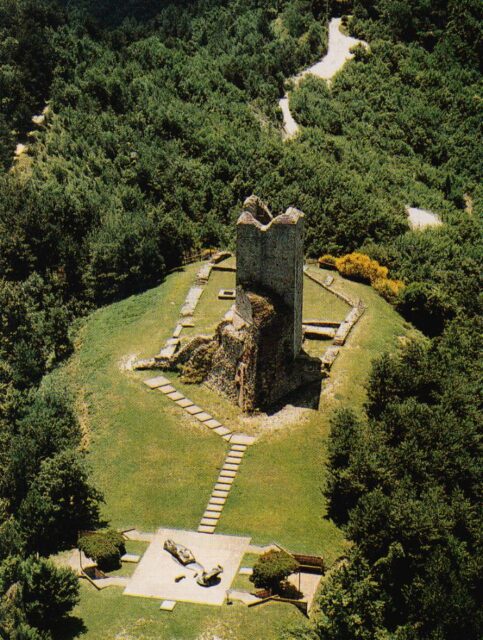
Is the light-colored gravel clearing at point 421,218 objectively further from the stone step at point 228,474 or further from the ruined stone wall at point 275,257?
the stone step at point 228,474

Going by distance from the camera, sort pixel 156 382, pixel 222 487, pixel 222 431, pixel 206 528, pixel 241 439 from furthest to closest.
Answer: pixel 156 382
pixel 222 431
pixel 241 439
pixel 222 487
pixel 206 528

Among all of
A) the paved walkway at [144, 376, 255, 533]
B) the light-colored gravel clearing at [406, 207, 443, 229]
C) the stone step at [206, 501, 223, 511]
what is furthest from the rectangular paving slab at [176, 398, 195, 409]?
the light-colored gravel clearing at [406, 207, 443, 229]

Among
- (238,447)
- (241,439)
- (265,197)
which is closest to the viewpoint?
(238,447)

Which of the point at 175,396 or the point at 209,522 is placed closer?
the point at 209,522

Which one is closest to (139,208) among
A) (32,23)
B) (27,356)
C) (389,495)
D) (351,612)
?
(27,356)

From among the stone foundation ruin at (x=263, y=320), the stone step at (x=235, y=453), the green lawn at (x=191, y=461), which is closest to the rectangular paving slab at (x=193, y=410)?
the green lawn at (x=191, y=461)

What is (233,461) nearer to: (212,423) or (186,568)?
(212,423)

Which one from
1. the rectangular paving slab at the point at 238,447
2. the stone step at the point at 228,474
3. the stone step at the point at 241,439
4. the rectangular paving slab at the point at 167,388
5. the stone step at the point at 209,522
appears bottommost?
the stone step at the point at 209,522

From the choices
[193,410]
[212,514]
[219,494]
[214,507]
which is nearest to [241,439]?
[193,410]
